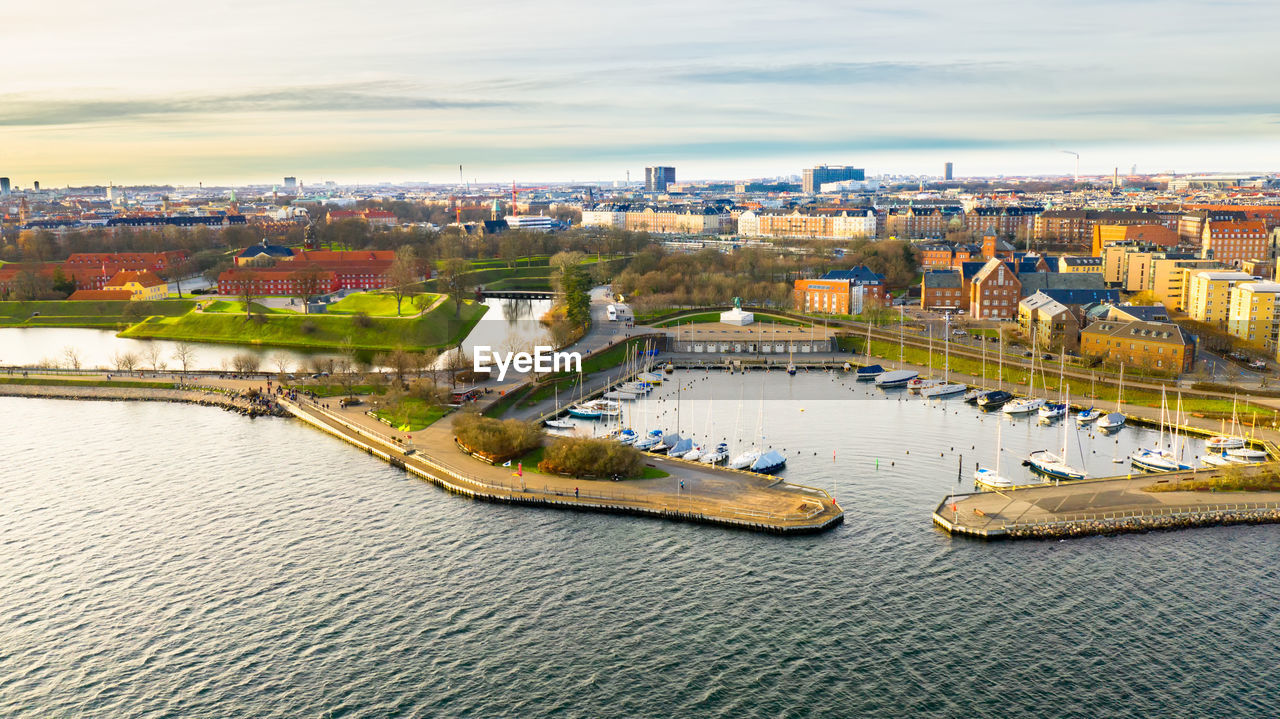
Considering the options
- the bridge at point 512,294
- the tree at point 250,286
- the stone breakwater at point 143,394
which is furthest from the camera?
the bridge at point 512,294

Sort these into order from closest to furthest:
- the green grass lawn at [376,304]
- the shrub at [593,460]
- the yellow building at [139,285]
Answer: the shrub at [593,460]
the green grass lawn at [376,304]
the yellow building at [139,285]

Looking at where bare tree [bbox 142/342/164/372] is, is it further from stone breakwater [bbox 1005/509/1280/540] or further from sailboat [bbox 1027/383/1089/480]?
stone breakwater [bbox 1005/509/1280/540]

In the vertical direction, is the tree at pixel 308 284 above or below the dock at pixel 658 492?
above

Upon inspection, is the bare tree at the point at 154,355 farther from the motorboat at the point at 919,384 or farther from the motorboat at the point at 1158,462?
the motorboat at the point at 1158,462

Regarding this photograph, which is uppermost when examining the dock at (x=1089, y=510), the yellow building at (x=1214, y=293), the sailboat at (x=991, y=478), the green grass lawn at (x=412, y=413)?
the yellow building at (x=1214, y=293)

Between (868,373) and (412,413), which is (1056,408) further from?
(412,413)

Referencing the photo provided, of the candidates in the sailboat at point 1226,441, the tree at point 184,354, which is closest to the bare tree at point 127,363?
the tree at point 184,354
